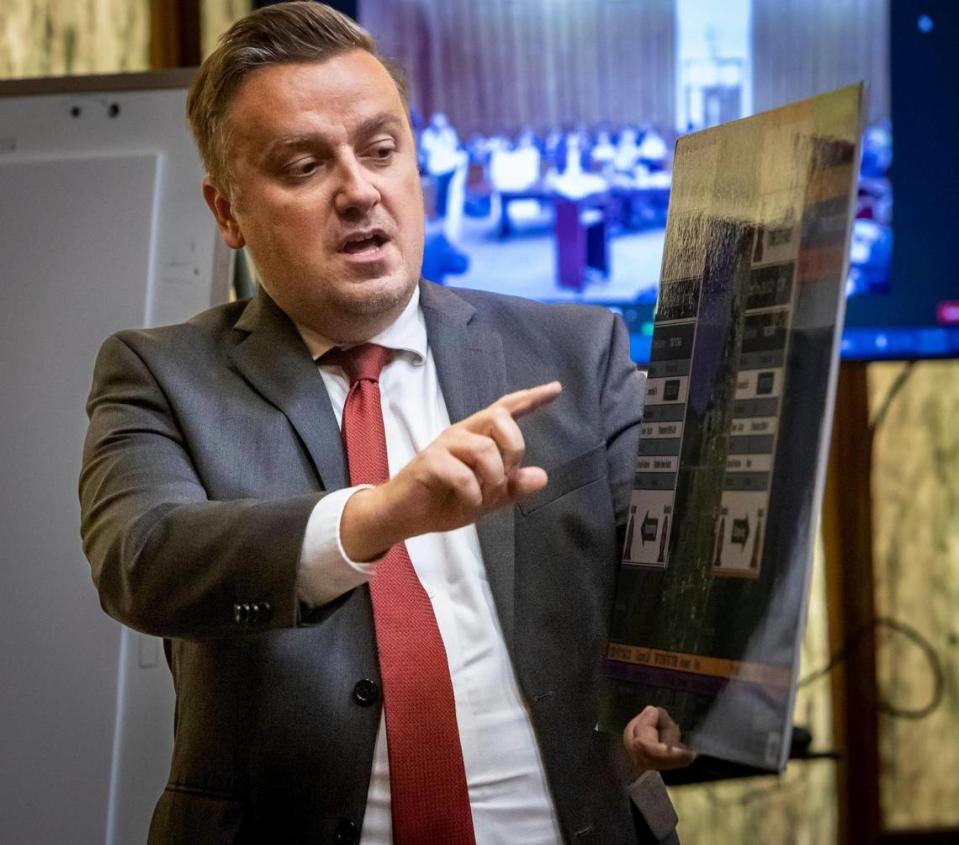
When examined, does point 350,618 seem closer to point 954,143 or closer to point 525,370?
point 525,370

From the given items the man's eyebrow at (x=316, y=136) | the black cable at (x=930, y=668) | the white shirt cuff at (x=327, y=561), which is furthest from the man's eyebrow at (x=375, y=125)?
the black cable at (x=930, y=668)

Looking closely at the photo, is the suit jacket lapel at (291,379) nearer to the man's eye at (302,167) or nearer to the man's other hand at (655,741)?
the man's eye at (302,167)

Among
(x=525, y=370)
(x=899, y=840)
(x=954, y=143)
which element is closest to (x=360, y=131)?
(x=525, y=370)

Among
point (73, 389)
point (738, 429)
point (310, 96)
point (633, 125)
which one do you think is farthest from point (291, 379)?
point (633, 125)

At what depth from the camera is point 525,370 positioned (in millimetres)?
1549

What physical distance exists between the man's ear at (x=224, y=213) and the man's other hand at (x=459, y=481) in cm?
60

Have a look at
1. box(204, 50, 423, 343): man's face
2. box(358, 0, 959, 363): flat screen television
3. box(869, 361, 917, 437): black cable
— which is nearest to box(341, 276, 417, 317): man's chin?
box(204, 50, 423, 343): man's face

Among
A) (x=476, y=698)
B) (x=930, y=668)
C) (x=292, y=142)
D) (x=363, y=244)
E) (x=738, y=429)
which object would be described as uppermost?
(x=292, y=142)

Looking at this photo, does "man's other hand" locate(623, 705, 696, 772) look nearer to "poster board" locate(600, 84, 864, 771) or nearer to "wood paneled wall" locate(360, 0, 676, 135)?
"poster board" locate(600, 84, 864, 771)

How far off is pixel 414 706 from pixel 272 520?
0.27m

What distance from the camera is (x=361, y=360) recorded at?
4.91 feet

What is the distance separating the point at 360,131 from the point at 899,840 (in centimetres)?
219

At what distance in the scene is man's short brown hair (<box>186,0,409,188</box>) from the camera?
1.46m

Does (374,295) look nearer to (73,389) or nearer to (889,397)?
(73,389)
